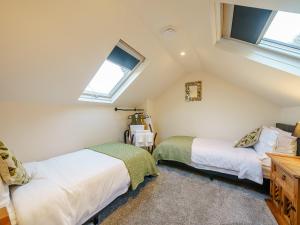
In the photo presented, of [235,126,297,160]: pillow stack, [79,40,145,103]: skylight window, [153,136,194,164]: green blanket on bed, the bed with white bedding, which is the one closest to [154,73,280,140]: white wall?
[235,126,297,160]: pillow stack

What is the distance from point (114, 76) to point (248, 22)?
2.21 metres

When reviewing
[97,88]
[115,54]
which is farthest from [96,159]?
[115,54]

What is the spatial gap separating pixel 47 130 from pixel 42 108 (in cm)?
34

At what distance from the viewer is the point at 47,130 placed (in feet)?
7.52

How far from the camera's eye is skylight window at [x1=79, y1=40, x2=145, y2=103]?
2424mm

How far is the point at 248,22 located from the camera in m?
1.51

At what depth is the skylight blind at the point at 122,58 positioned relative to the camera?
7.56ft

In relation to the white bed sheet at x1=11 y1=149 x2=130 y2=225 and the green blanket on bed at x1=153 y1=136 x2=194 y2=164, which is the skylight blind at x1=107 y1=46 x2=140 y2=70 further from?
the green blanket on bed at x1=153 y1=136 x2=194 y2=164

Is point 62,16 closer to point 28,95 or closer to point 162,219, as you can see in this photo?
point 28,95

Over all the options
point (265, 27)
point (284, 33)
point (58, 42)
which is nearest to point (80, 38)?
point (58, 42)

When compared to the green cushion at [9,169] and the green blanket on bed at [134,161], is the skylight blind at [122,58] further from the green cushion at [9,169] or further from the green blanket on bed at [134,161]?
the green cushion at [9,169]

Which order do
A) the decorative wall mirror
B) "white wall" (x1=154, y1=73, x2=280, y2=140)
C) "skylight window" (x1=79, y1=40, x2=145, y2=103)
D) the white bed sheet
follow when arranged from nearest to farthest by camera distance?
the white bed sheet < "skylight window" (x1=79, y1=40, x2=145, y2=103) < "white wall" (x1=154, y1=73, x2=280, y2=140) < the decorative wall mirror

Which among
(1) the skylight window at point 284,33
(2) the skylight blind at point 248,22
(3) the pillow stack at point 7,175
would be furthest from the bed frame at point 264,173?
(3) the pillow stack at point 7,175

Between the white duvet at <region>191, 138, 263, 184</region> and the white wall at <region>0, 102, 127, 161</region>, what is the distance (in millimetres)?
1913
